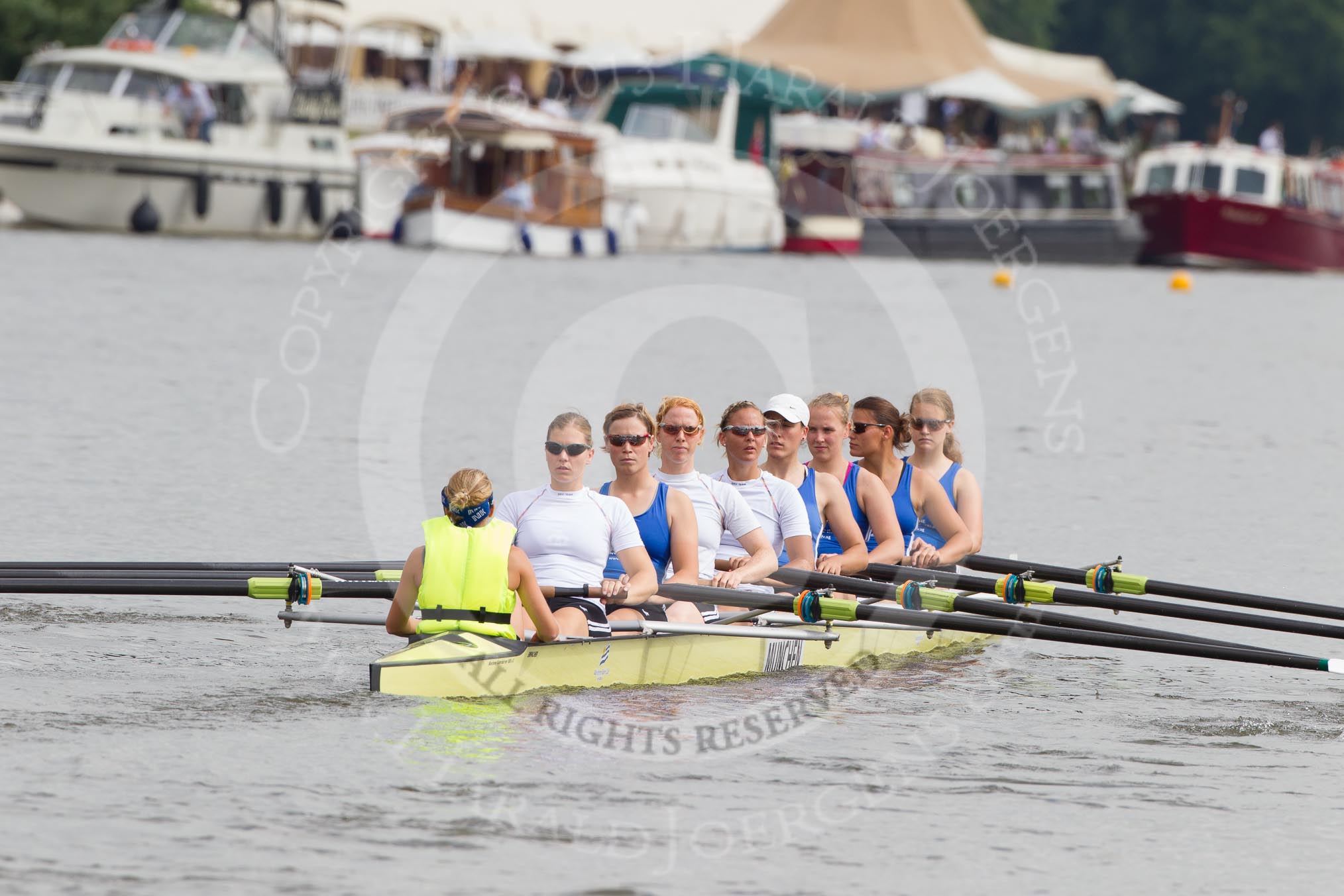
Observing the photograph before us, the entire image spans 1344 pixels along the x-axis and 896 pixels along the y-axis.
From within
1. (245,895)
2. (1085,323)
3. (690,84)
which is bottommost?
(245,895)

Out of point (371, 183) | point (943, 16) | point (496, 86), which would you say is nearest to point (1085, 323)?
point (371, 183)

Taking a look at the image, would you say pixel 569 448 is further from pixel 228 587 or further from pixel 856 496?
pixel 856 496

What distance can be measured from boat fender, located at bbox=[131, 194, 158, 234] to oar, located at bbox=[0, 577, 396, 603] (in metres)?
31.0

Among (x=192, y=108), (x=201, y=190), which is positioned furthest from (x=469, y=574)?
(x=192, y=108)

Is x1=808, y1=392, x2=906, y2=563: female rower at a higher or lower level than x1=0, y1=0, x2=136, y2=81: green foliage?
lower

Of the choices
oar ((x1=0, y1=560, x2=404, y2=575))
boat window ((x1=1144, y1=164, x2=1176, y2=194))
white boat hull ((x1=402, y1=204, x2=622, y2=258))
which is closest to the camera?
oar ((x1=0, y1=560, x2=404, y2=575))

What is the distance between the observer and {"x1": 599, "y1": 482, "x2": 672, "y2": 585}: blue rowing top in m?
10.6

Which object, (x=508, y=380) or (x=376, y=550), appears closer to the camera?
(x=376, y=550)

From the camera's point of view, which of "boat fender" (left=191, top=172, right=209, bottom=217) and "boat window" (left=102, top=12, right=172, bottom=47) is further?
"boat window" (left=102, top=12, right=172, bottom=47)

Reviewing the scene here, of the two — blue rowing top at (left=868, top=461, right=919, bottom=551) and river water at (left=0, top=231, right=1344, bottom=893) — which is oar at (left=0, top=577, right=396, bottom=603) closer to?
river water at (left=0, top=231, right=1344, bottom=893)

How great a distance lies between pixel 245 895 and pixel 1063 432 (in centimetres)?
1670

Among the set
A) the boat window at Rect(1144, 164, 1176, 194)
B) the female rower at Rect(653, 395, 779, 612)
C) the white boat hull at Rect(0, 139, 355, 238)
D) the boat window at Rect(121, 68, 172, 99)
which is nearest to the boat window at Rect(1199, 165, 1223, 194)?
the boat window at Rect(1144, 164, 1176, 194)

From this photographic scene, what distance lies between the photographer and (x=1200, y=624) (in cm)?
1347

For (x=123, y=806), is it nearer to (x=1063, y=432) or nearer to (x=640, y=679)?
(x=640, y=679)
